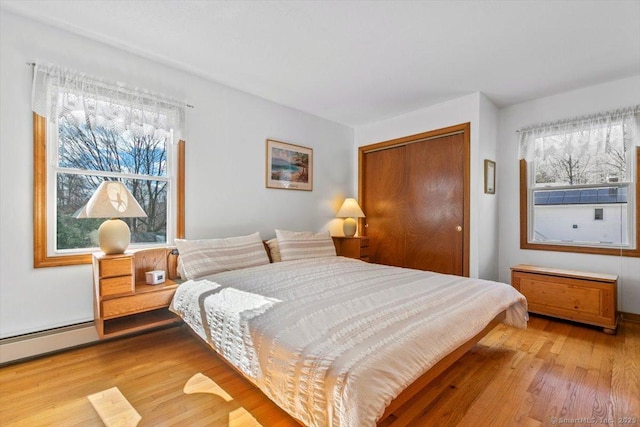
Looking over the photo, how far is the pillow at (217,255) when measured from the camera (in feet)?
7.93

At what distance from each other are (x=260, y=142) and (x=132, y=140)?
1293mm

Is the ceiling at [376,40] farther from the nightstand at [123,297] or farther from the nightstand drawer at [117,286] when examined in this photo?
the nightstand drawer at [117,286]

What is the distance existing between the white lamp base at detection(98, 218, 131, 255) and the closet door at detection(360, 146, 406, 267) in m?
3.11

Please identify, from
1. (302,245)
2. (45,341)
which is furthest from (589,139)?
(45,341)

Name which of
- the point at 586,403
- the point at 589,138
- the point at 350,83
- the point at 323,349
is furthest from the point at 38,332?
the point at 589,138

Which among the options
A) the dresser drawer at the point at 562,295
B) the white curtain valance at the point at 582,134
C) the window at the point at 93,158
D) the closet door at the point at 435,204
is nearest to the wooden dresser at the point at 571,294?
the dresser drawer at the point at 562,295

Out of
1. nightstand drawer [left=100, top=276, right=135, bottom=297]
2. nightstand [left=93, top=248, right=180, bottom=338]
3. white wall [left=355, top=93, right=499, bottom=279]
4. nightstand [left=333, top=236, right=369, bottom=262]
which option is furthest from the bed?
nightstand [left=333, top=236, right=369, bottom=262]

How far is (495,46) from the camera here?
91.4 inches

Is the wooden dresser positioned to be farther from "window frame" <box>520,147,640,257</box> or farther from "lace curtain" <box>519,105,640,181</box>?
"lace curtain" <box>519,105,640,181</box>

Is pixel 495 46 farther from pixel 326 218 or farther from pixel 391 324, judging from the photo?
pixel 326 218

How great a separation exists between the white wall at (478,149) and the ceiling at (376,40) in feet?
0.68

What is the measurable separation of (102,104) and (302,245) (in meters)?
2.16

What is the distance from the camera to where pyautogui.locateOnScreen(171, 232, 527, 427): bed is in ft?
3.53

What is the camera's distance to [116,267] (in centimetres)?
209
